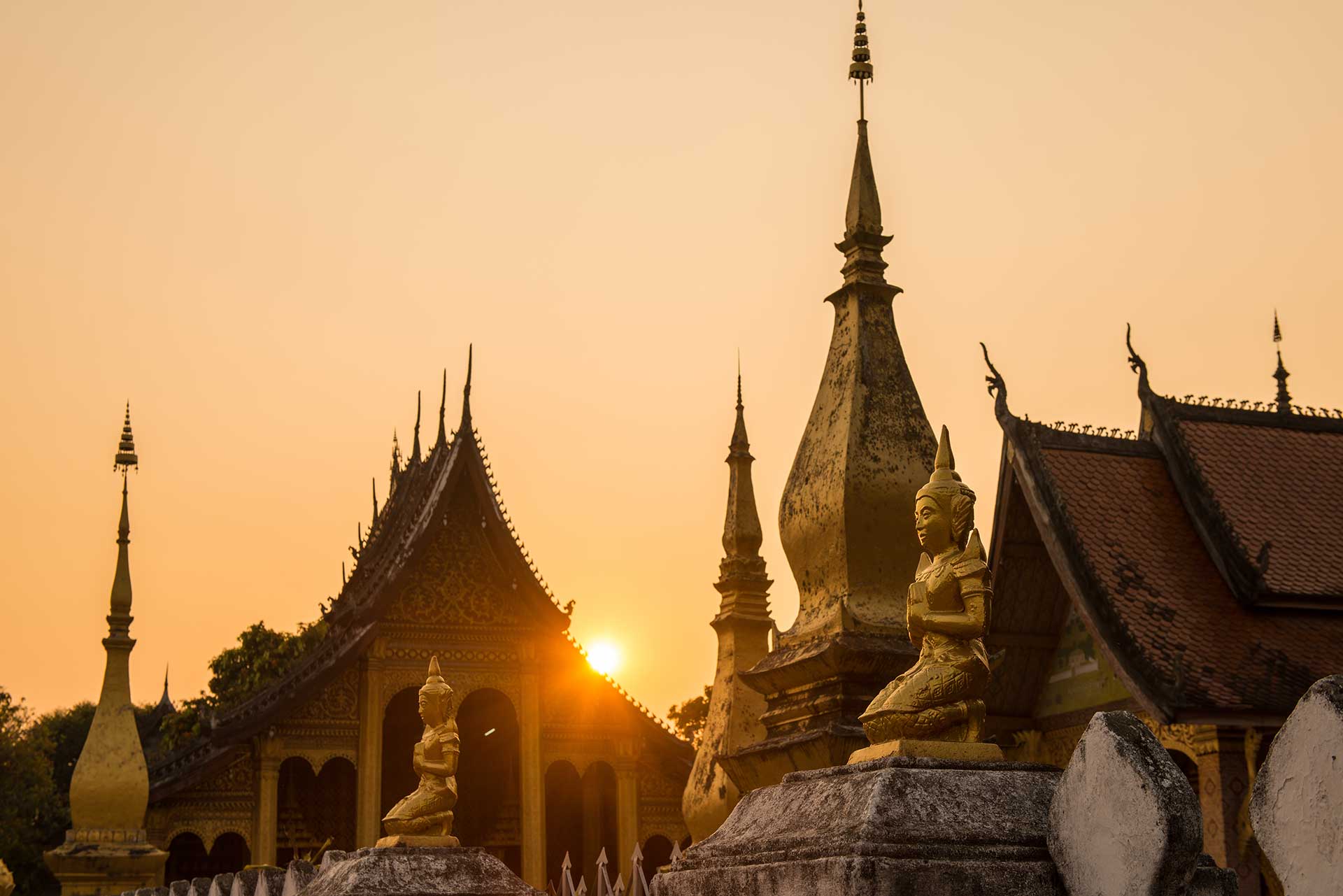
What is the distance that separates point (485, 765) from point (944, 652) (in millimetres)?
20914

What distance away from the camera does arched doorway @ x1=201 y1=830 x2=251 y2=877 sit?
2480cm

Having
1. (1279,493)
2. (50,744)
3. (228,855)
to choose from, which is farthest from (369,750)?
(50,744)

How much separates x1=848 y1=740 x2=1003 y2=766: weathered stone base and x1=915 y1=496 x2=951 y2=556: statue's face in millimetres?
533

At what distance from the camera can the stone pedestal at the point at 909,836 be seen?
3.73m

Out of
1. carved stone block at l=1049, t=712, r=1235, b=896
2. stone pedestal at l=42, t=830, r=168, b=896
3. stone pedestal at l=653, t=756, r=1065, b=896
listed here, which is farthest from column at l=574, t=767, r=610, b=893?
carved stone block at l=1049, t=712, r=1235, b=896

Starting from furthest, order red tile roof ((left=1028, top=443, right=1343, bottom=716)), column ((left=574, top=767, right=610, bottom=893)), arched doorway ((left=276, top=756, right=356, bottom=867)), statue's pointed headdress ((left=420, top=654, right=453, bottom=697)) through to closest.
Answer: column ((left=574, top=767, right=610, bottom=893)), arched doorway ((left=276, top=756, right=356, bottom=867)), red tile roof ((left=1028, top=443, right=1343, bottom=716)), statue's pointed headdress ((left=420, top=654, right=453, bottom=697))

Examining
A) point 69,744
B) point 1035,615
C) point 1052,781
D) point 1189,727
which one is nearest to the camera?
point 1052,781

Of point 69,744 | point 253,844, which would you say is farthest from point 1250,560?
point 69,744

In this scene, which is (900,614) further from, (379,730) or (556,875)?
(556,875)

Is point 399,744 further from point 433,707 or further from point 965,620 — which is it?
point 965,620

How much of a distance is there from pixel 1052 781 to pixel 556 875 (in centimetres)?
1942

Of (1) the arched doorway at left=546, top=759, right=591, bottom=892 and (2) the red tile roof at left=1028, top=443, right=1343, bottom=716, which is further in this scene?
(1) the arched doorway at left=546, top=759, right=591, bottom=892

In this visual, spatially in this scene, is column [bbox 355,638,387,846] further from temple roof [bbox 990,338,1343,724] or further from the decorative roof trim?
the decorative roof trim

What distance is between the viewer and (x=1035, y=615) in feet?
47.1
